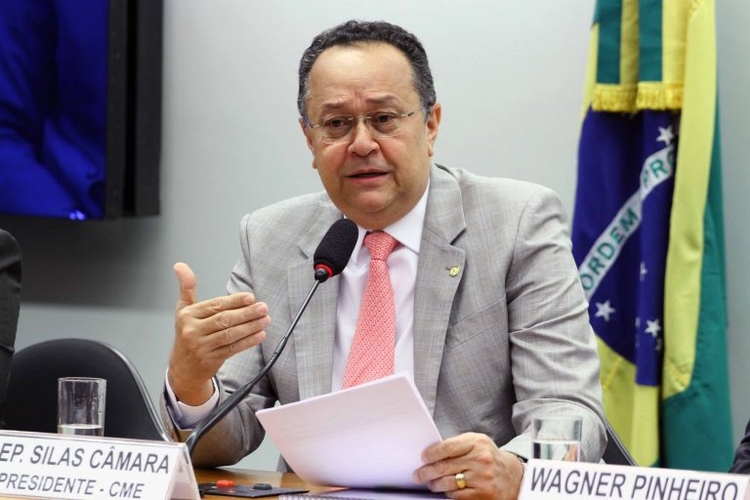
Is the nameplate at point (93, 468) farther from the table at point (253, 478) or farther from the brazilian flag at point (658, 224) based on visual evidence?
the brazilian flag at point (658, 224)

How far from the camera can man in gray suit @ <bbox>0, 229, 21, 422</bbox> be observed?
8.04 ft

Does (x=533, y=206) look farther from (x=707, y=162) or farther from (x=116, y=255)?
(x=116, y=255)

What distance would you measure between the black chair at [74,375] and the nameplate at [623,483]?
1.32 m

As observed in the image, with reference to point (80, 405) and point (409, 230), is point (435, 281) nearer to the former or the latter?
point (409, 230)

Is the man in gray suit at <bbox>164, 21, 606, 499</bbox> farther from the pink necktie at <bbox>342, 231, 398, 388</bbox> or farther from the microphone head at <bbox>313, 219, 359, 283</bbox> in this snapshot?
the microphone head at <bbox>313, 219, 359, 283</bbox>

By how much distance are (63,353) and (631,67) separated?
1.65 m

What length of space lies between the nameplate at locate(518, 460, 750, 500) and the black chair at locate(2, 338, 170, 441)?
1319 mm

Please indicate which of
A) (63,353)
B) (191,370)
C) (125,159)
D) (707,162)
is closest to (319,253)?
(191,370)

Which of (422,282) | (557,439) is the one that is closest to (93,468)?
(557,439)

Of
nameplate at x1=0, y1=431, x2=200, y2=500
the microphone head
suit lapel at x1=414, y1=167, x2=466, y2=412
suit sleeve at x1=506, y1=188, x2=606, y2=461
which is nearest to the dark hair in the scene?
suit lapel at x1=414, y1=167, x2=466, y2=412

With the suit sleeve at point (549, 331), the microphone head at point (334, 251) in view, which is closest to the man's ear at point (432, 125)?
→ the suit sleeve at point (549, 331)

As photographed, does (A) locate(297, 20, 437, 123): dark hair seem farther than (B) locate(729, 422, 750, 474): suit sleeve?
Yes

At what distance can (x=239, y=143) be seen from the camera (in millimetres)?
4148

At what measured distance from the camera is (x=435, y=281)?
2.54m
